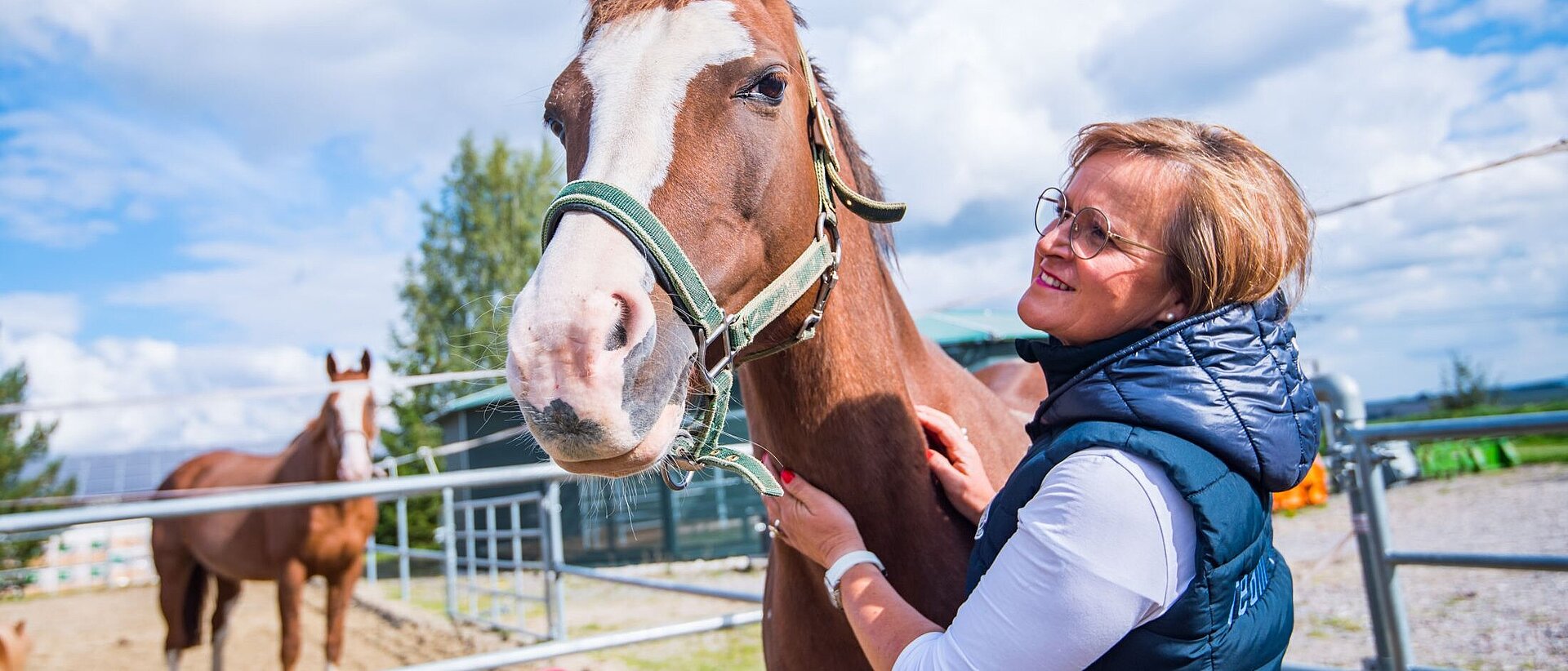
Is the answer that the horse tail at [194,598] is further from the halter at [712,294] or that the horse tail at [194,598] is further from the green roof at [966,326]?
the green roof at [966,326]

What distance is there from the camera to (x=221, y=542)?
22.0 ft

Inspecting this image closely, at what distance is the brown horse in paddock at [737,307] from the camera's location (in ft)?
3.37

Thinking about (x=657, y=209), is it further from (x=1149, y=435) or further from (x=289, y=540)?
(x=289, y=540)

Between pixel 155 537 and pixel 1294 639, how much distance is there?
28.5 feet

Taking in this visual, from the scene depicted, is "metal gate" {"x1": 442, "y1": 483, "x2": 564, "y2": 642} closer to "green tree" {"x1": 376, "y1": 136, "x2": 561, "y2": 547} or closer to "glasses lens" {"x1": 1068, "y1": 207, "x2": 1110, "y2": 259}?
"glasses lens" {"x1": 1068, "y1": 207, "x2": 1110, "y2": 259}

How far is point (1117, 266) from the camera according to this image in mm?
1139

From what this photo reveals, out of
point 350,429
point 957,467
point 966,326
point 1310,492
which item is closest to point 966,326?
point 966,326

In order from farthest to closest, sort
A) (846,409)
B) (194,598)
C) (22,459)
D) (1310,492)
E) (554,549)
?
(22,459), (1310,492), (194,598), (554,549), (846,409)

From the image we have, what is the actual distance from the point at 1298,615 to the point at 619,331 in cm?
689

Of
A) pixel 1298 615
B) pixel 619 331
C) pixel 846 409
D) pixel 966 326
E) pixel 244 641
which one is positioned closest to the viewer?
pixel 619 331

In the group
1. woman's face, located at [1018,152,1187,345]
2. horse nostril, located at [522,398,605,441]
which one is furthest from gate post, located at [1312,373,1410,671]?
horse nostril, located at [522,398,605,441]

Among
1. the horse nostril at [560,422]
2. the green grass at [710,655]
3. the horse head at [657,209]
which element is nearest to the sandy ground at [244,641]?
the green grass at [710,655]

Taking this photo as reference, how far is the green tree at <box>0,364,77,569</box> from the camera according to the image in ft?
68.9

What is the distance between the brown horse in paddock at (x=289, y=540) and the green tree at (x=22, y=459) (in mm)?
17679
